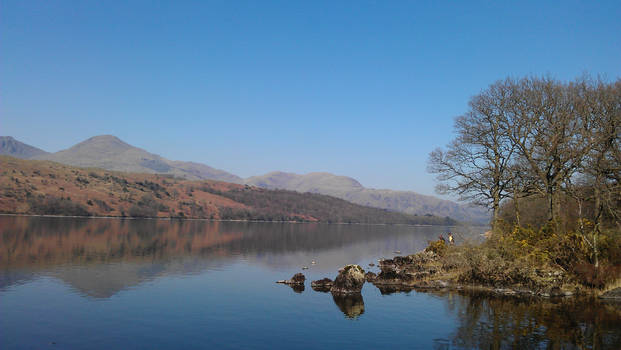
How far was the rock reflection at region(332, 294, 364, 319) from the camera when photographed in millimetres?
26438

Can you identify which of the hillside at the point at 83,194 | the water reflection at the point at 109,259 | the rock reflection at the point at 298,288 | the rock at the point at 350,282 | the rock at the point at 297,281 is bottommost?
the water reflection at the point at 109,259

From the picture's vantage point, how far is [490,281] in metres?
34.2

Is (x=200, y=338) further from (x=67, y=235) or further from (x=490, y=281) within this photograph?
(x=67, y=235)

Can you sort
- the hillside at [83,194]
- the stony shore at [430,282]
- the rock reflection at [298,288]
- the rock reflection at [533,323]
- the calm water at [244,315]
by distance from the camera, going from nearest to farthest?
1. the rock reflection at [533,323]
2. the calm water at [244,315]
3. the stony shore at [430,282]
4. the rock reflection at [298,288]
5. the hillside at [83,194]

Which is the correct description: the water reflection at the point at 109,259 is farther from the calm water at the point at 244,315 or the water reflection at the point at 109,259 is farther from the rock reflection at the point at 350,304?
the rock reflection at the point at 350,304

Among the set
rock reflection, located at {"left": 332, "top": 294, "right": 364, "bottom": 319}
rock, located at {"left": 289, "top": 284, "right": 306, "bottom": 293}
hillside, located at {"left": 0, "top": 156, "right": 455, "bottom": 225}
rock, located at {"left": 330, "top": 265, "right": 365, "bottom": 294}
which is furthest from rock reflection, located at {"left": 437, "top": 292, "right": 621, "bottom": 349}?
hillside, located at {"left": 0, "top": 156, "right": 455, "bottom": 225}

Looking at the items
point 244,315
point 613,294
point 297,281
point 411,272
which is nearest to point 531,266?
point 613,294

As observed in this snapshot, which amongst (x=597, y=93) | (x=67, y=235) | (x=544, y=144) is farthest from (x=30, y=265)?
(x=597, y=93)

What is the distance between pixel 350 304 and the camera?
29.3 meters

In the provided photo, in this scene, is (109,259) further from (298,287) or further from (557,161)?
(557,161)

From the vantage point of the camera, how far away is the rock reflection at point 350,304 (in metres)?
26.4

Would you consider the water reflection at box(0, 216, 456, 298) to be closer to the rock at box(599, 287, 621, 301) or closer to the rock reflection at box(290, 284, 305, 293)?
the rock reflection at box(290, 284, 305, 293)

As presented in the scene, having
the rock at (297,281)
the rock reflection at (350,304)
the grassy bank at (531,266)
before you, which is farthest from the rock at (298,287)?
the grassy bank at (531,266)

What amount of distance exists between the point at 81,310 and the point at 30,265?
20325 mm
